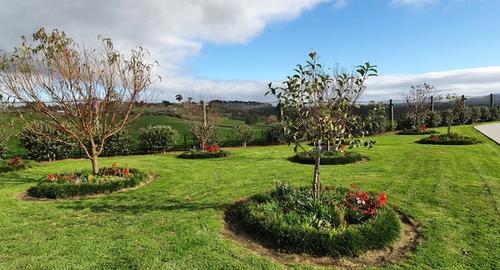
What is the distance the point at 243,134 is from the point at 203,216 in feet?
42.7

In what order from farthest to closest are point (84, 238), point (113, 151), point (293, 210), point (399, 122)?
point (399, 122) < point (113, 151) < point (293, 210) < point (84, 238)

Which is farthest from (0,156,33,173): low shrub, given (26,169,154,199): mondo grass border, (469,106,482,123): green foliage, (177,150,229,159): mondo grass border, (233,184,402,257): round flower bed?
(469,106,482,123): green foliage

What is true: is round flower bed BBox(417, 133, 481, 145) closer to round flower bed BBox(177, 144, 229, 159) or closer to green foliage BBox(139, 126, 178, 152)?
round flower bed BBox(177, 144, 229, 159)

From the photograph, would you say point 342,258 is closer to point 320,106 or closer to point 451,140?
point 320,106

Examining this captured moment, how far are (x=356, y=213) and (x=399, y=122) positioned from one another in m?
→ 20.3

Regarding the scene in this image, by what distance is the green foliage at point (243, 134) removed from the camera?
18922 mm

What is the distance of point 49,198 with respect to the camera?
756 cm

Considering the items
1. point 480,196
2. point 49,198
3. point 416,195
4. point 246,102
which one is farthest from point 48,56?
point 246,102

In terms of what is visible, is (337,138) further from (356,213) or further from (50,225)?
(50,225)

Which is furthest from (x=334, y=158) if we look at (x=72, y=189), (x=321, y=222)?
(x=72, y=189)

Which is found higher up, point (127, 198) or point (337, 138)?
point (337, 138)

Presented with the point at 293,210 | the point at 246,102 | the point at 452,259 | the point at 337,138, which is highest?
the point at 246,102

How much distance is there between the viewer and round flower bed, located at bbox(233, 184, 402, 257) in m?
4.62

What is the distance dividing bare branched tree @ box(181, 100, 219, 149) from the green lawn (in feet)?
17.6
